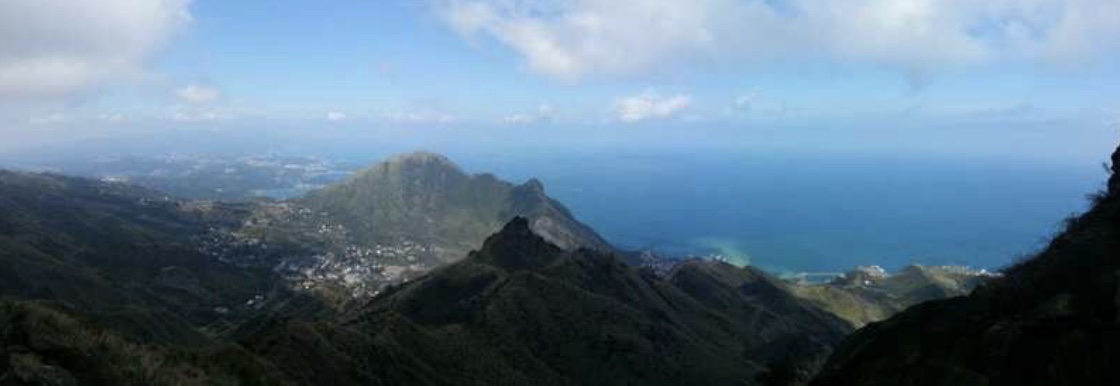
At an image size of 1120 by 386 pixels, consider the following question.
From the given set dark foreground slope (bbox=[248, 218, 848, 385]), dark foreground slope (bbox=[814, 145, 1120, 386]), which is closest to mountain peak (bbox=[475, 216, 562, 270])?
dark foreground slope (bbox=[248, 218, 848, 385])

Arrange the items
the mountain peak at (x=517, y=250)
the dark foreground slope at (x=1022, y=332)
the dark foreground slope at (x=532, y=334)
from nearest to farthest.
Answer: the dark foreground slope at (x=1022, y=332), the dark foreground slope at (x=532, y=334), the mountain peak at (x=517, y=250)

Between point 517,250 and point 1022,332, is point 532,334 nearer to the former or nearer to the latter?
point 517,250

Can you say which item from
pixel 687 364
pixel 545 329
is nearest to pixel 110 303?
pixel 545 329

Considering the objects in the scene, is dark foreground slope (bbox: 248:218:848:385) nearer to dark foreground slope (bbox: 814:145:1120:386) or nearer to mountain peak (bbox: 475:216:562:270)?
mountain peak (bbox: 475:216:562:270)

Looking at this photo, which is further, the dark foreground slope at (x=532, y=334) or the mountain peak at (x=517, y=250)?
the mountain peak at (x=517, y=250)

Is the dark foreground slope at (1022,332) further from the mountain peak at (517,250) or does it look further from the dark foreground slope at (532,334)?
the mountain peak at (517,250)

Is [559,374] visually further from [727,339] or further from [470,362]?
[727,339]

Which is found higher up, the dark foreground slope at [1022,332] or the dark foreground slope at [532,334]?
the dark foreground slope at [1022,332]

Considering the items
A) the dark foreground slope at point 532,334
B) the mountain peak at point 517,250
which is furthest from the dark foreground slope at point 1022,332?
the mountain peak at point 517,250

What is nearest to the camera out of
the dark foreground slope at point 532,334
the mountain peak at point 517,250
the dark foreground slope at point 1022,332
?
the dark foreground slope at point 1022,332
